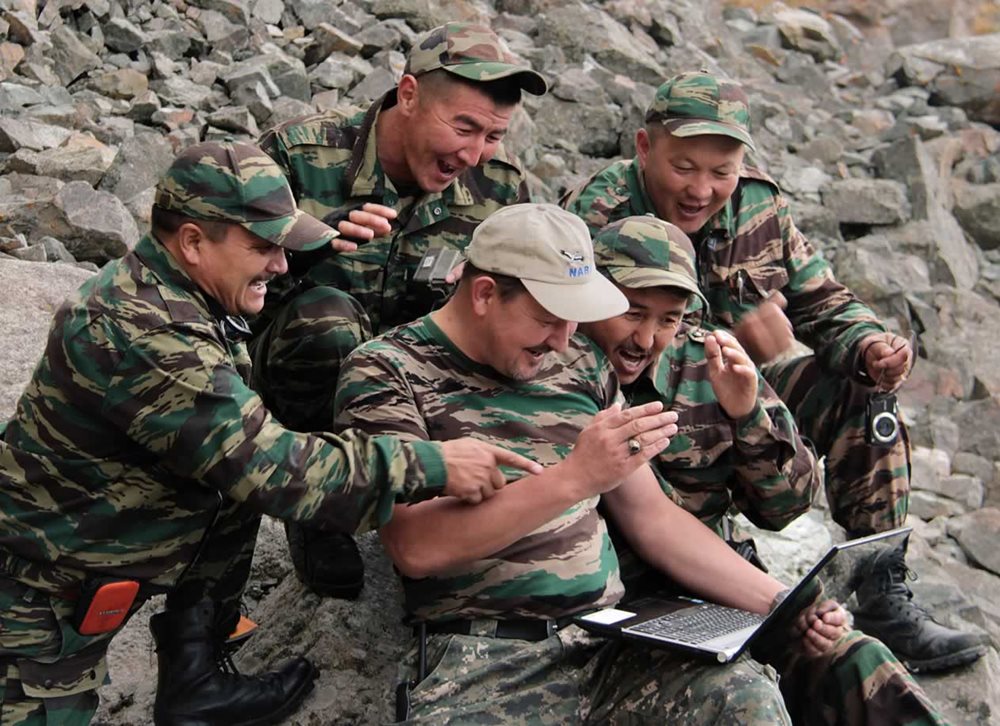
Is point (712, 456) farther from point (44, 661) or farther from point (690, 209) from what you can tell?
point (44, 661)

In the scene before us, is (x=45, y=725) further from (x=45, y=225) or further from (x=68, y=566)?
(x=45, y=225)

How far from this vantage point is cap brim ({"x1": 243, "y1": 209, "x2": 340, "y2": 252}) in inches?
123

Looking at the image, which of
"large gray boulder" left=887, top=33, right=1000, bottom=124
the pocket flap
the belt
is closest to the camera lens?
the belt

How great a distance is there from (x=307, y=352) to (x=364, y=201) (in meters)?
0.74


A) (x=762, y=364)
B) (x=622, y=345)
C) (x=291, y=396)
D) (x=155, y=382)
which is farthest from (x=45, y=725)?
(x=762, y=364)

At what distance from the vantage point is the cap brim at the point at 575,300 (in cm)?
334

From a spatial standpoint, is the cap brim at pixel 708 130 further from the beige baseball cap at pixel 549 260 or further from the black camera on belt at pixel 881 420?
the beige baseball cap at pixel 549 260

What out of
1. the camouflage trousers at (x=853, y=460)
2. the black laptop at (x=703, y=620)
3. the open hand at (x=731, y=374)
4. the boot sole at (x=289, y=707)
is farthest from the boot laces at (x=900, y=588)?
the boot sole at (x=289, y=707)

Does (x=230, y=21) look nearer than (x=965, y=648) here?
No

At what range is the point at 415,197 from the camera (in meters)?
4.80

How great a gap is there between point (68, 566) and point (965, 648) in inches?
131

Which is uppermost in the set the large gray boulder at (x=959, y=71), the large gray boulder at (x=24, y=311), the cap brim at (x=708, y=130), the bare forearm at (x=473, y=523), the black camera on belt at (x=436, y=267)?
the cap brim at (x=708, y=130)

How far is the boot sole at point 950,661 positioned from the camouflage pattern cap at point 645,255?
6.18ft

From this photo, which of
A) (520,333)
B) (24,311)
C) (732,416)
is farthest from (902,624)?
(24,311)
